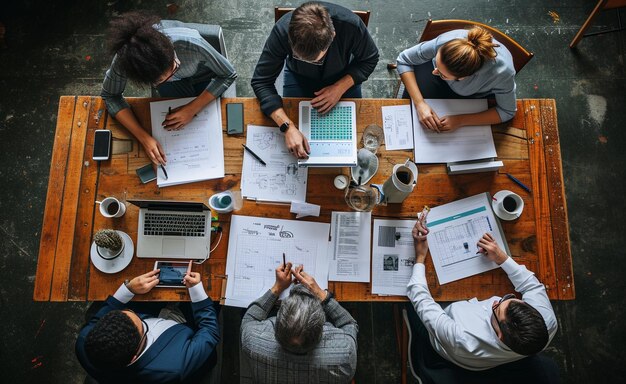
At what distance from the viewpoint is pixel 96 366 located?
5.04 ft

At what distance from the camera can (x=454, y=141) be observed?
1.84m

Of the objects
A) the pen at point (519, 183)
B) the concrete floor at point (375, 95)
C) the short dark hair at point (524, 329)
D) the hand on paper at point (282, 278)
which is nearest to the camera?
the short dark hair at point (524, 329)

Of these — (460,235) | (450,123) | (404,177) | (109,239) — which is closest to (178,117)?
(109,239)

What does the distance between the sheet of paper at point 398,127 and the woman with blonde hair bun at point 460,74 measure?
7 cm

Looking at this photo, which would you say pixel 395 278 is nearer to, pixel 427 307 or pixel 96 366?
pixel 427 307

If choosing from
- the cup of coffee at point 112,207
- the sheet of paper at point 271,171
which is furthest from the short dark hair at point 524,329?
the cup of coffee at point 112,207

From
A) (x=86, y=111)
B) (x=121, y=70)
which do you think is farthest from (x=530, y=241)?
(x=86, y=111)

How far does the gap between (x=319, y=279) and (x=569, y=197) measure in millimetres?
2161

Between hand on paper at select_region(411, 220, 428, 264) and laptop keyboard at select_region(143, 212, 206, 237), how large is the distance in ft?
3.22

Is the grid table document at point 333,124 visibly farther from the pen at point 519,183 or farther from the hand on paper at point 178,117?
the pen at point 519,183

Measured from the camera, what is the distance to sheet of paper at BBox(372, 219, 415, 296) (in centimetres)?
172

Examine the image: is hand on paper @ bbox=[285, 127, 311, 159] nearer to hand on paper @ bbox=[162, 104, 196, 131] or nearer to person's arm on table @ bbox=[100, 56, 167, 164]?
hand on paper @ bbox=[162, 104, 196, 131]

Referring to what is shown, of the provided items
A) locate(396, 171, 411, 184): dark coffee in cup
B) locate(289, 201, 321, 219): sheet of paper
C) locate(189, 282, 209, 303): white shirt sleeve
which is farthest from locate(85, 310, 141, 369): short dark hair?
locate(396, 171, 411, 184): dark coffee in cup

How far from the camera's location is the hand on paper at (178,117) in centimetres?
182
